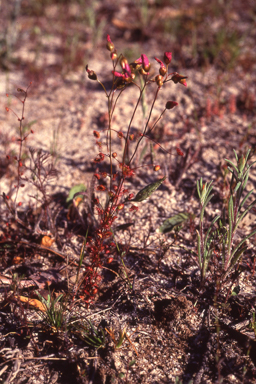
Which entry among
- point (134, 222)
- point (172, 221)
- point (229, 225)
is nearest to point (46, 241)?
point (134, 222)

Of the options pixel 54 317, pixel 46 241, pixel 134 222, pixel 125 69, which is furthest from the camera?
pixel 134 222

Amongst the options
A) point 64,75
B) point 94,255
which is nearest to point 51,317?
point 94,255

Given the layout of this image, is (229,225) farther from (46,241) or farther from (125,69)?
(46,241)

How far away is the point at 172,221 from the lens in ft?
7.93

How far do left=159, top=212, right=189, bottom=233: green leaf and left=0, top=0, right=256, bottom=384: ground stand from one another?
5 cm

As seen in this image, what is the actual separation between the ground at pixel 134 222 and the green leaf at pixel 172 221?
0.05m

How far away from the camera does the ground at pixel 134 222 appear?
68.6 inches

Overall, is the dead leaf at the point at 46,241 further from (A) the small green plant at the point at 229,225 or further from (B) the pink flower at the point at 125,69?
(B) the pink flower at the point at 125,69

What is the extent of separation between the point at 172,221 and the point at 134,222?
0.30m

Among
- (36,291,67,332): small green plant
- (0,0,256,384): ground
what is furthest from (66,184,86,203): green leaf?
(36,291,67,332): small green plant

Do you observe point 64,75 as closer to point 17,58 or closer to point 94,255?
point 17,58

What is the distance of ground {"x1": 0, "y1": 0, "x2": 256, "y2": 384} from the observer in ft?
5.72

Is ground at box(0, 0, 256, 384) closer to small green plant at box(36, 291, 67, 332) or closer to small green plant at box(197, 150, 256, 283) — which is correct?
small green plant at box(36, 291, 67, 332)

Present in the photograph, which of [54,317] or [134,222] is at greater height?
[134,222]
